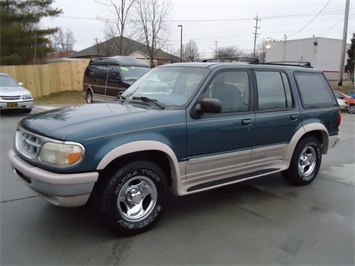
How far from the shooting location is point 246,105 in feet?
14.7

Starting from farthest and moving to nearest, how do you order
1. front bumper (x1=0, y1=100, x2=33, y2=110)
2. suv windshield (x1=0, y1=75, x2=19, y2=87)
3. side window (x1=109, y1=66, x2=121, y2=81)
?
suv windshield (x1=0, y1=75, x2=19, y2=87), side window (x1=109, y1=66, x2=121, y2=81), front bumper (x1=0, y1=100, x2=33, y2=110)

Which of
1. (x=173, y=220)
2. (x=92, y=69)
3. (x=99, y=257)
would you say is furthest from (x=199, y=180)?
(x=92, y=69)

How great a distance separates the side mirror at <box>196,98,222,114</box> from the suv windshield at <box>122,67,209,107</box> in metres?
0.23

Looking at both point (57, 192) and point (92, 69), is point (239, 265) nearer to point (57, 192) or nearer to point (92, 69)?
point (57, 192)

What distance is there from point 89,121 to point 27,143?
718 mm

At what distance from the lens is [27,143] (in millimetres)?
3605

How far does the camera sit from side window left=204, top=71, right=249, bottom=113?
13.9 ft

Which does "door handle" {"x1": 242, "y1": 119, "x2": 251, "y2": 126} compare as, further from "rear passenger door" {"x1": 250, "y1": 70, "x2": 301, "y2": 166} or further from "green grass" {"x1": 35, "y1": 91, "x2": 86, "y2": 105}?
"green grass" {"x1": 35, "y1": 91, "x2": 86, "y2": 105}

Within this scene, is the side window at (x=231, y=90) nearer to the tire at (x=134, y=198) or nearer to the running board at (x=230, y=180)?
the running board at (x=230, y=180)

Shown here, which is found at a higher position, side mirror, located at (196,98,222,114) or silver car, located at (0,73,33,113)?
side mirror, located at (196,98,222,114)

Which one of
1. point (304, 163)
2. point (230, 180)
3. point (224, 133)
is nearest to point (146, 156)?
point (224, 133)

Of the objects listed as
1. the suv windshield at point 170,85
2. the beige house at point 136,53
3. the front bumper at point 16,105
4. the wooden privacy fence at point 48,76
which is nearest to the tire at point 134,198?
the suv windshield at point 170,85

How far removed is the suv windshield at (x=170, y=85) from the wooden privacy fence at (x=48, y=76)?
19.0 m

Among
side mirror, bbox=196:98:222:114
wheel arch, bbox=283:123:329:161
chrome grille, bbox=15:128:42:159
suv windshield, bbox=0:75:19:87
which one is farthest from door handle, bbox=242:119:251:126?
suv windshield, bbox=0:75:19:87
